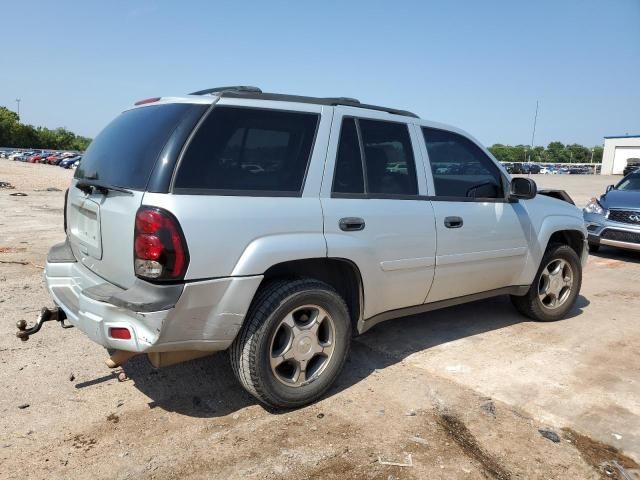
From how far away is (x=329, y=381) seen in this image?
11.1 feet

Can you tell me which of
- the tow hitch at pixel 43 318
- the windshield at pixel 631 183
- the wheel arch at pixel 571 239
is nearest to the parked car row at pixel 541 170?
the windshield at pixel 631 183

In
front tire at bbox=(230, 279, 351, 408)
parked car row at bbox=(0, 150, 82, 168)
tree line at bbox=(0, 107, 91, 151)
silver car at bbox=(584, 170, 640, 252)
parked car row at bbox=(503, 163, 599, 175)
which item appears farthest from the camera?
tree line at bbox=(0, 107, 91, 151)

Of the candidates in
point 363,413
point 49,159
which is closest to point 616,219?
point 363,413

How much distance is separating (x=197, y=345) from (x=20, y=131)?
102m

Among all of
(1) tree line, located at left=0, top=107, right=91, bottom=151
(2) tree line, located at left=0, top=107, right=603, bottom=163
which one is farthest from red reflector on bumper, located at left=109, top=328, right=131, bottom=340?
(1) tree line, located at left=0, top=107, right=91, bottom=151

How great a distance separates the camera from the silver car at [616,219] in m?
8.37

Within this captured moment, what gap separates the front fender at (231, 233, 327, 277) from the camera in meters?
2.86

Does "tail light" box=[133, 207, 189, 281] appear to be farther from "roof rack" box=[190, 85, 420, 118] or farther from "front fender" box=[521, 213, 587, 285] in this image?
"front fender" box=[521, 213, 587, 285]

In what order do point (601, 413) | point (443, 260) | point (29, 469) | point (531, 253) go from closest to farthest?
point (29, 469), point (601, 413), point (443, 260), point (531, 253)

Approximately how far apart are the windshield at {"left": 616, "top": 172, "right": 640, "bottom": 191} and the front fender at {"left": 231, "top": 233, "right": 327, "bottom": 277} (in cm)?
856

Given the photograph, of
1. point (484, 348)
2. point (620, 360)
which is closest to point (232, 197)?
point (484, 348)

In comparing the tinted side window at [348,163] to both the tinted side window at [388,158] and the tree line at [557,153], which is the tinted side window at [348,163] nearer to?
the tinted side window at [388,158]

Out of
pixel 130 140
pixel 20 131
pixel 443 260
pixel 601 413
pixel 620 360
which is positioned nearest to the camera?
pixel 130 140

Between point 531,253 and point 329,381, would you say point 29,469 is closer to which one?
point 329,381
